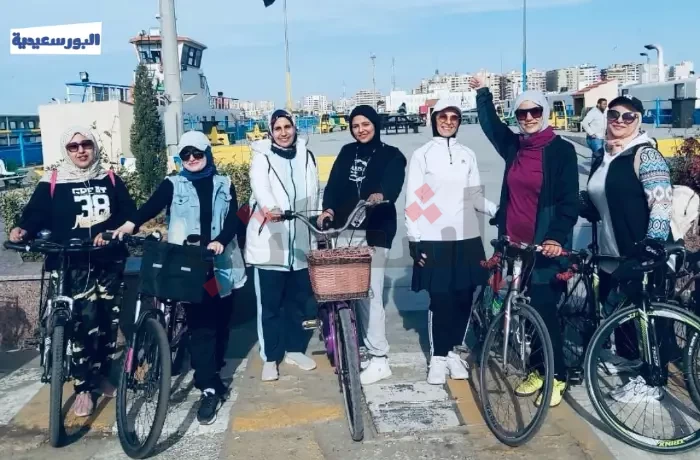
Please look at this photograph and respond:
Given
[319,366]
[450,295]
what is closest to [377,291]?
[450,295]

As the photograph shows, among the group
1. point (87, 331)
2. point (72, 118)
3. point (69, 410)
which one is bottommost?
point (69, 410)

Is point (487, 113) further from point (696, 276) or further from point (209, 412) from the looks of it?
point (209, 412)

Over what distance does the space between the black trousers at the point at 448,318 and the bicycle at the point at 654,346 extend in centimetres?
107

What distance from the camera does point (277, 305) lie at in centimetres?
492

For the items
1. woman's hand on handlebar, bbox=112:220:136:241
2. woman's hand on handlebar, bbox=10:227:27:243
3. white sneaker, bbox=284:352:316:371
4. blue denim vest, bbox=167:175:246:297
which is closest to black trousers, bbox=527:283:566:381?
white sneaker, bbox=284:352:316:371

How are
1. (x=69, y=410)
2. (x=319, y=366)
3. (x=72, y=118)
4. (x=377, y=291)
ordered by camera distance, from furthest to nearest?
(x=72, y=118)
(x=319, y=366)
(x=377, y=291)
(x=69, y=410)

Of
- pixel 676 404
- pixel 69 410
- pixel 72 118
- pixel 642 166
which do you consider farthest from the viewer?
pixel 72 118

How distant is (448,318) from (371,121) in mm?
1429

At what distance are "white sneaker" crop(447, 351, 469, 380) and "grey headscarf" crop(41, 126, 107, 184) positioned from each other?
264 cm

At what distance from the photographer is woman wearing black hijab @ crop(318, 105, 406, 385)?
4629 mm

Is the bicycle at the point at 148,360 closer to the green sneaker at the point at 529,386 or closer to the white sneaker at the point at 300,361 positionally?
the white sneaker at the point at 300,361

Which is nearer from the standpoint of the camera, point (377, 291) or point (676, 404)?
point (676, 404)

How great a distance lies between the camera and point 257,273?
4871 millimetres

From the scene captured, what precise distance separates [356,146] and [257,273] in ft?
3.68
